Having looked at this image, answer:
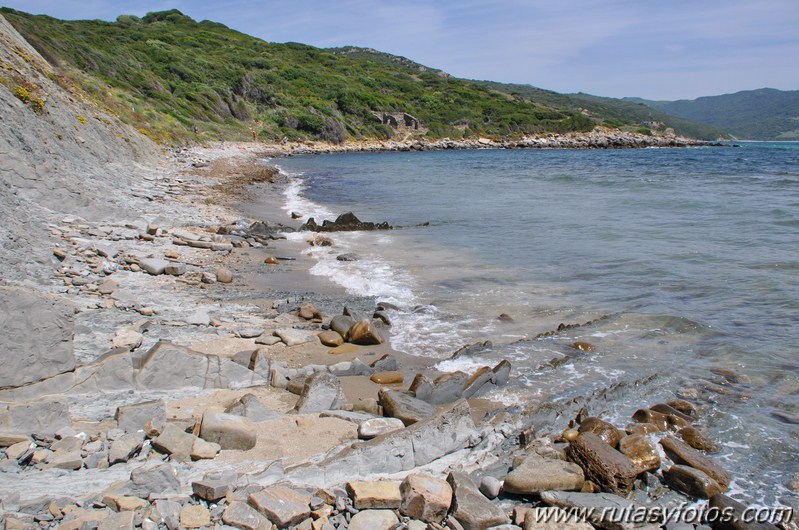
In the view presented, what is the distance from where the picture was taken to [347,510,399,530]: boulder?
3.15 meters

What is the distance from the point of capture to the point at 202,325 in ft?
22.1

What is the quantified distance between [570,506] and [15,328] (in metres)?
4.37

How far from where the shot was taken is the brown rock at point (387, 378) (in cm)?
586

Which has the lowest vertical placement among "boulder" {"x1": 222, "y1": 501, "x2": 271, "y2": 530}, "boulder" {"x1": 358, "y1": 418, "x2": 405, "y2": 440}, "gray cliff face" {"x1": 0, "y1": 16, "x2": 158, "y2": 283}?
"boulder" {"x1": 358, "y1": 418, "x2": 405, "y2": 440}

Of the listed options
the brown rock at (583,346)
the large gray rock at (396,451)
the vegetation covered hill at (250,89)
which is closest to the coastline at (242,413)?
the large gray rock at (396,451)

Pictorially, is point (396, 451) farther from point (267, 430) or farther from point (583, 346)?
point (583, 346)

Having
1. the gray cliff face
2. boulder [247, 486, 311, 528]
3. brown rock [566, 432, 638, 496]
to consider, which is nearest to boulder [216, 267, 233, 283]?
the gray cliff face

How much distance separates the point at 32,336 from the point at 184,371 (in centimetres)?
124

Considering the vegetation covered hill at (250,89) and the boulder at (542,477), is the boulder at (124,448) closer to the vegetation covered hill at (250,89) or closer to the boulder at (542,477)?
the boulder at (542,477)

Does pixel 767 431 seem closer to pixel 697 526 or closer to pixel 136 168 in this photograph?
pixel 697 526

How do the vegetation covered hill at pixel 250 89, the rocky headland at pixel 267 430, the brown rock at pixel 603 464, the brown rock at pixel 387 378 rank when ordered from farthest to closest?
the vegetation covered hill at pixel 250 89 < the brown rock at pixel 387 378 < the brown rock at pixel 603 464 < the rocky headland at pixel 267 430

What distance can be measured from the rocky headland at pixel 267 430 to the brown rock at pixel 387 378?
0.02 meters

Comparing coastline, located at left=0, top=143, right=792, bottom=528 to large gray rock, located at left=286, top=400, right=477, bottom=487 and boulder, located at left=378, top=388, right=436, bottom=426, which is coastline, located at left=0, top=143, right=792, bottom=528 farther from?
boulder, located at left=378, top=388, right=436, bottom=426

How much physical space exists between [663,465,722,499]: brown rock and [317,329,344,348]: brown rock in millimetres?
3993
